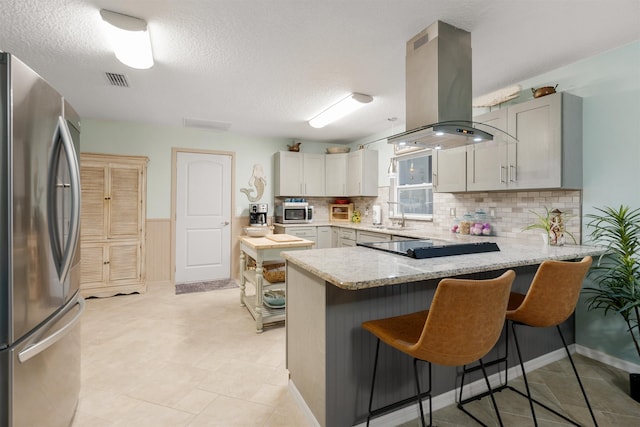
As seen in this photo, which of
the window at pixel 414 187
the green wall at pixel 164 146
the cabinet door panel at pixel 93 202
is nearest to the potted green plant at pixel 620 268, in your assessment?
the window at pixel 414 187

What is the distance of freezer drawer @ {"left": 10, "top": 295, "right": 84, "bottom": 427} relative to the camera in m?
1.12

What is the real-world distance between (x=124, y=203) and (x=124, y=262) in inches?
31.6

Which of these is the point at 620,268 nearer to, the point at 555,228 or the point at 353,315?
the point at 555,228

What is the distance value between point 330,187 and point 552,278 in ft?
13.5

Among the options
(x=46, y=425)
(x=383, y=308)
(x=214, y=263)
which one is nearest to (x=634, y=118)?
(x=383, y=308)

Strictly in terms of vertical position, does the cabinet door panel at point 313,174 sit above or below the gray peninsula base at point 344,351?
above

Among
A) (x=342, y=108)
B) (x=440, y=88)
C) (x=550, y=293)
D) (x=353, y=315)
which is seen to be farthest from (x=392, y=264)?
(x=342, y=108)

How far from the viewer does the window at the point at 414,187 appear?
14.1 ft

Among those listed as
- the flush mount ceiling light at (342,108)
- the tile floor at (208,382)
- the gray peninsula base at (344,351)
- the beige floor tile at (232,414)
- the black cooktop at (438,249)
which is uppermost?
the flush mount ceiling light at (342,108)

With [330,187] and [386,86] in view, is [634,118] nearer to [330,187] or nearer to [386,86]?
[386,86]

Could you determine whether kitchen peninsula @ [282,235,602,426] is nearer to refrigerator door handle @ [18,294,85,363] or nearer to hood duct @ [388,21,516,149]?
hood duct @ [388,21,516,149]

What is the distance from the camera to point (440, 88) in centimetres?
208

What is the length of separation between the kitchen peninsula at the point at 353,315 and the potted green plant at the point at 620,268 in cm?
58

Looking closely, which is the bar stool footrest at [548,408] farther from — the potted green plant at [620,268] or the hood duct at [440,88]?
the hood duct at [440,88]
